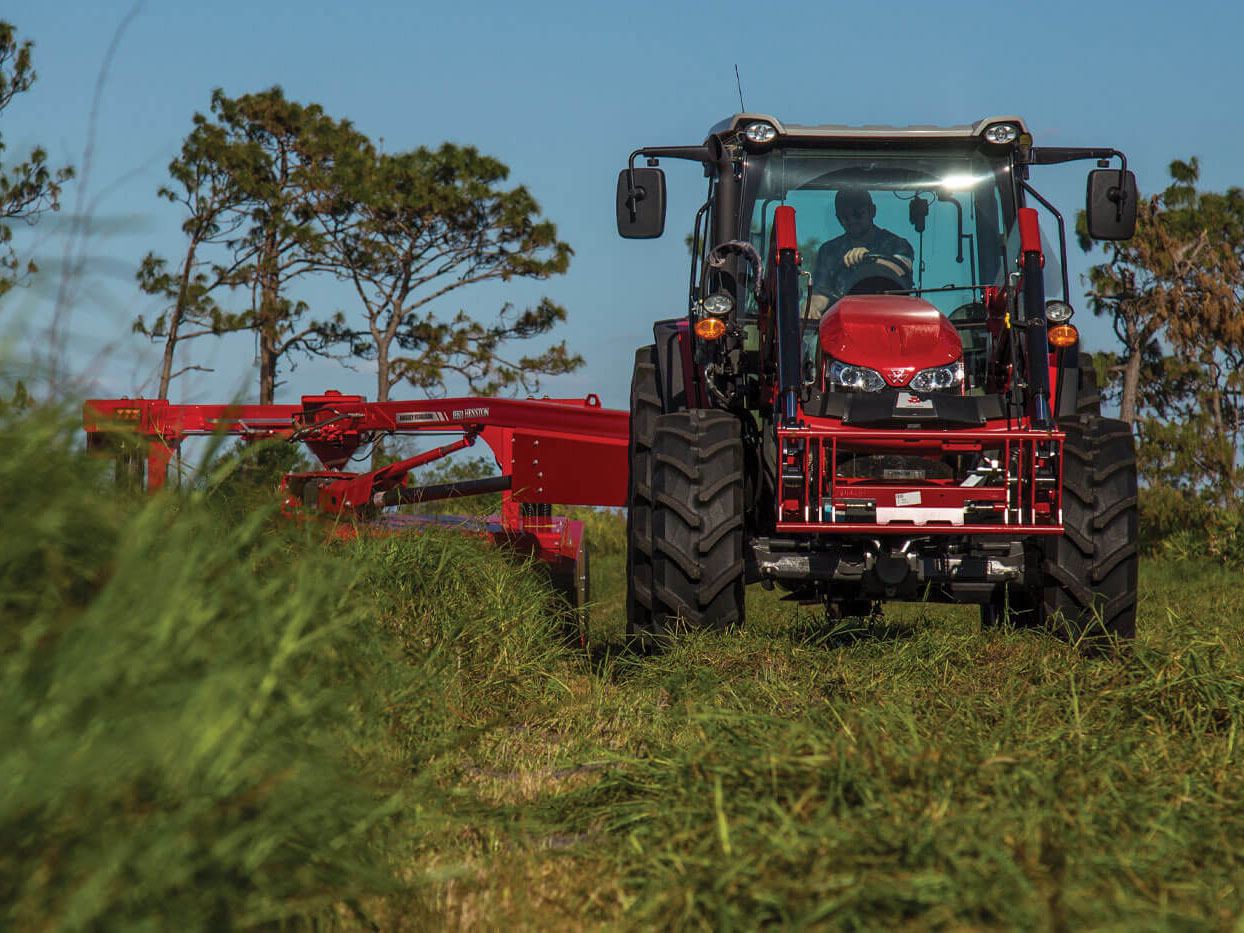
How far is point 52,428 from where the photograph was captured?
2943 millimetres

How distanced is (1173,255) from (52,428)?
23.2 m

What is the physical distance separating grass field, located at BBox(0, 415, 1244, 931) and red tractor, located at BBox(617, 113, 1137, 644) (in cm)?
146

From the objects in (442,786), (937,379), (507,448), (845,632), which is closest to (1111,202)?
(937,379)

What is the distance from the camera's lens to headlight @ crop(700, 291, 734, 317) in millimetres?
6613

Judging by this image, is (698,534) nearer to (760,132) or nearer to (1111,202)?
(760,132)

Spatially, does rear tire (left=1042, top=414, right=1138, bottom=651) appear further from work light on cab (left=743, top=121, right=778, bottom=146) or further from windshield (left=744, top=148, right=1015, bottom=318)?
work light on cab (left=743, top=121, right=778, bottom=146)

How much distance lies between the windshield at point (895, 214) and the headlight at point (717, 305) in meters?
0.55

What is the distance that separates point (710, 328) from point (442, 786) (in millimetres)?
2964

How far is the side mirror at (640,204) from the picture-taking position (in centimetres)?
700

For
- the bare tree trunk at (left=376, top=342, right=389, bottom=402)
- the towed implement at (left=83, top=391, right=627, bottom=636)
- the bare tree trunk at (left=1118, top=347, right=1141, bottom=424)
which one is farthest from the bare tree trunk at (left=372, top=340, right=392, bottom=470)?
the towed implement at (left=83, top=391, right=627, bottom=636)

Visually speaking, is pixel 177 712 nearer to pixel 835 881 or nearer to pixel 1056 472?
pixel 835 881

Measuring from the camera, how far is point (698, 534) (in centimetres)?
609

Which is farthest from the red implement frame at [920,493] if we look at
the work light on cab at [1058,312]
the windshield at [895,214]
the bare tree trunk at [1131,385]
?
the bare tree trunk at [1131,385]

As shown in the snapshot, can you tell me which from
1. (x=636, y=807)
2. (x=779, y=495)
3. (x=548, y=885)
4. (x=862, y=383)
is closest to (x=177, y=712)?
(x=548, y=885)
